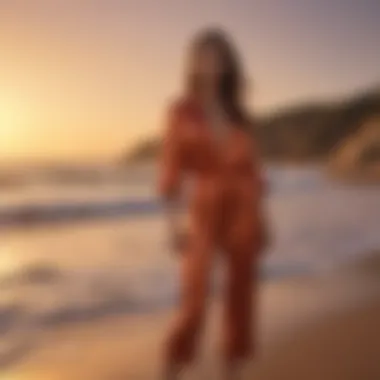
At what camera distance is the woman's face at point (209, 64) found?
133cm

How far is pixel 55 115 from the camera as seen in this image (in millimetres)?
1365

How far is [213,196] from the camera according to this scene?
133 cm

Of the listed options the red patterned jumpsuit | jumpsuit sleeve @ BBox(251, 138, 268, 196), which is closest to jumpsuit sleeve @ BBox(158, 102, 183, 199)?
the red patterned jumpsuit

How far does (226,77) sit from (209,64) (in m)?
0.04

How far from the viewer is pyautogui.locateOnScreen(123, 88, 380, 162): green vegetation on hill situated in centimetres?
139

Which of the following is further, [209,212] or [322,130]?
[322,130]

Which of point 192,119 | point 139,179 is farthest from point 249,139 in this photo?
point 139,179

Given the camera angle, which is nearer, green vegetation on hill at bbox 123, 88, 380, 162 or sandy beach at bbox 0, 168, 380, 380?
sandy beach at bbox 0, 168, 380, 380

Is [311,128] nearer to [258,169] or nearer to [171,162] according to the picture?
[258,169]

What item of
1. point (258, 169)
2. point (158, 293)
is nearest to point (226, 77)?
point (258, 169)

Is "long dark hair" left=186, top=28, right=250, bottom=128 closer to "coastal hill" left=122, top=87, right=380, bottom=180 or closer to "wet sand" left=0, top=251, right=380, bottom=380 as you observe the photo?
"coastal hill" left=122, top=87, right=380, bottom=180

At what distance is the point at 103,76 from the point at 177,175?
25 centimetres

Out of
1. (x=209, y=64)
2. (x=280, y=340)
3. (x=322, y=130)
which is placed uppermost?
(x=209, y=64)

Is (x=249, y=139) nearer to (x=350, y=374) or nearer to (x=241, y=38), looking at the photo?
(x=241, y=38)
